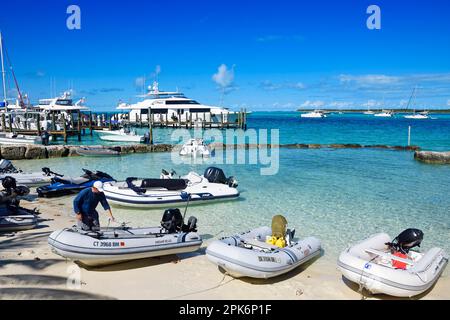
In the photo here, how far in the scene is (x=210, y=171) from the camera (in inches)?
549

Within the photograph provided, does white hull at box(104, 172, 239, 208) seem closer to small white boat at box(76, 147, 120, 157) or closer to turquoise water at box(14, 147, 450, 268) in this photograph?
turquoise water at box(14, 147, 450, 268)

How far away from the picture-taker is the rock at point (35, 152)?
24.8 metres

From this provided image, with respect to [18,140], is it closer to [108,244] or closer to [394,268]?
[108,244]

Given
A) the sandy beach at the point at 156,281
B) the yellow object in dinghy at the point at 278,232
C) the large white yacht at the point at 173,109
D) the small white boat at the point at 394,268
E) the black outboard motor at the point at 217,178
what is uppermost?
the large white yacht at the point at 173,109

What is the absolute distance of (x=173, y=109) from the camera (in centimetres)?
Answer: 6275

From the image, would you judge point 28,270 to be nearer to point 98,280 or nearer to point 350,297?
point 98,280

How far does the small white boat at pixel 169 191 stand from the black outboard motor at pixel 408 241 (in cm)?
618

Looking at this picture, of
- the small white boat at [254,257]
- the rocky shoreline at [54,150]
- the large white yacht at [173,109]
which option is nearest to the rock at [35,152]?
the rocky shoreline at [54,150]

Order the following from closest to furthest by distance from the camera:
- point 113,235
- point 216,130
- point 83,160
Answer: point 113,235 < point 83,160 < point 216,130

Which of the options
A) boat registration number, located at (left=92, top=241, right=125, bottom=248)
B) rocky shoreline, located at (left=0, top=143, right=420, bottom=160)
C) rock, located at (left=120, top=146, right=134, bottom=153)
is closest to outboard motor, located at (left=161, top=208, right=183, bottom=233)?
boat registration number, located at (left=92, top=241, right=125, bottom=248)

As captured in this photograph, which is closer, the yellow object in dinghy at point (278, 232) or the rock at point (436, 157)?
the yellow object in dinghy at point (278, 232)

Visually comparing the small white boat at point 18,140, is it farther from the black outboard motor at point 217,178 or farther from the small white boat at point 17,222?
the small white boat at point 17,222
